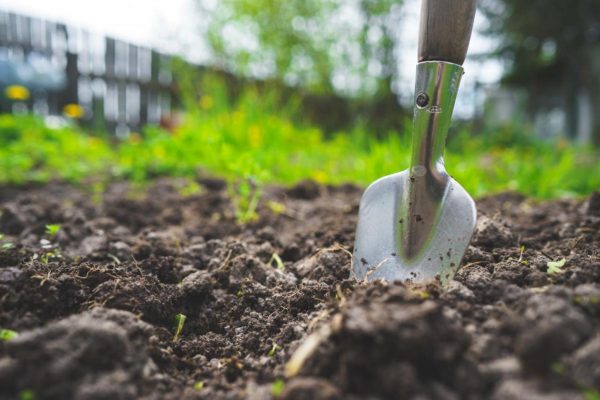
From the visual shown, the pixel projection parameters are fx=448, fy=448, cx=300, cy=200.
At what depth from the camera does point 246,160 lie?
2.08 metres

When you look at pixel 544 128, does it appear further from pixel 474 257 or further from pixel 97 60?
pixel 474 257

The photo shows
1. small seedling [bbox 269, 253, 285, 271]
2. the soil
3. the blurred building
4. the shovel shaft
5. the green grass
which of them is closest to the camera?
the soil

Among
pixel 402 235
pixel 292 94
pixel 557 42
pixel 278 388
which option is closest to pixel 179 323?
pixel 278 388

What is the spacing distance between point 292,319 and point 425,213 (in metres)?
0.48

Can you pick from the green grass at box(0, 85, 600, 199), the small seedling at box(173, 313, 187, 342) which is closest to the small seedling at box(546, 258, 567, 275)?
the small seedling at box(173, 313, 187, 342)

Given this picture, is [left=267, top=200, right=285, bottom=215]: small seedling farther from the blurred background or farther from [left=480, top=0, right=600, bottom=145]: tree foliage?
[left=480, top=0, right=600, bottom=145]: tree foliage

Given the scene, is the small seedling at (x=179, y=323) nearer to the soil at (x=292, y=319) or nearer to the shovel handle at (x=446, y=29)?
the soil at (x=292, y=319)

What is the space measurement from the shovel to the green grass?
85cm

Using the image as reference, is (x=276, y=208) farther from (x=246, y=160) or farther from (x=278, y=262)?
(x=278, y=262)

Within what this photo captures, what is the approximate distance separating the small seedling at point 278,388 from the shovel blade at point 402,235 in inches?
15.9

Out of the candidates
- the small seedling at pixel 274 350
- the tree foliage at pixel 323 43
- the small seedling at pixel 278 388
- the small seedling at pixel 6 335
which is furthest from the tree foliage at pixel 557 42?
the small seedling at pixel 6 335

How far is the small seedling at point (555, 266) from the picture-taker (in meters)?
1.11

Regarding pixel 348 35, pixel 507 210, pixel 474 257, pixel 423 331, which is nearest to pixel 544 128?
pixel 348 35

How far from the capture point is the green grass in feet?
9.14
